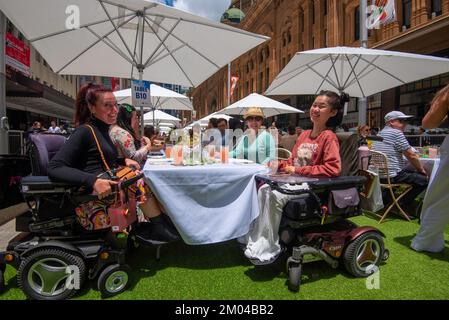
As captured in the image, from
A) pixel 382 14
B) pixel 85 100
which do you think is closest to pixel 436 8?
pixel 382 14

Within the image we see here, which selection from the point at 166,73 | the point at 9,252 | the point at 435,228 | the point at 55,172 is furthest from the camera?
the point at 166,73

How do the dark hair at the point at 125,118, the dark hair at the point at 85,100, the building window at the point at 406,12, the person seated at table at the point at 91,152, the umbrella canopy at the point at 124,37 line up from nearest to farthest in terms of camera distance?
the person seated at table at the point at 91,152 → the dark hair at the point at 85,100 → the dark hair at the point at 125,118 → the umbrella canopy at the point at 124,37 → the building window at the point at 406,12

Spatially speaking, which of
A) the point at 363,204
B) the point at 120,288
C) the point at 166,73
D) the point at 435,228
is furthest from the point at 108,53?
the point at 435,228

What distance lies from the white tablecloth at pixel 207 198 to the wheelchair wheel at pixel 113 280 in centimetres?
59

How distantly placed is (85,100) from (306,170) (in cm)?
208

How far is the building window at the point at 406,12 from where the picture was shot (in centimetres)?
1518

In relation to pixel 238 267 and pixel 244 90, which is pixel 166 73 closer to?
pixel 238 267

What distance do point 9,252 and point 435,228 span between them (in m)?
4.20

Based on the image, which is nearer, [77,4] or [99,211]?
[99,211]

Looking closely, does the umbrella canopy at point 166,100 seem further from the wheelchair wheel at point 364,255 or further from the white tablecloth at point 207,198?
the wheelchair wheel at point 364,255

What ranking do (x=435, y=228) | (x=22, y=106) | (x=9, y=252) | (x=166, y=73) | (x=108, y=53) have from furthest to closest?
(x=22, y=106) < (x=166, y=73) < (x=108, y=53) < (x=435, y=228) < (x=9, y=252)

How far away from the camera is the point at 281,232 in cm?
279

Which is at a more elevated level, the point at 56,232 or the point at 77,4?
the point at 77,4

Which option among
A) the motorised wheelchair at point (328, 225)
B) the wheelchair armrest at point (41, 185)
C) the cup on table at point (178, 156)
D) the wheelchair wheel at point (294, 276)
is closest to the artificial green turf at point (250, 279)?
the wheelchair wheel at point (294, 276)
